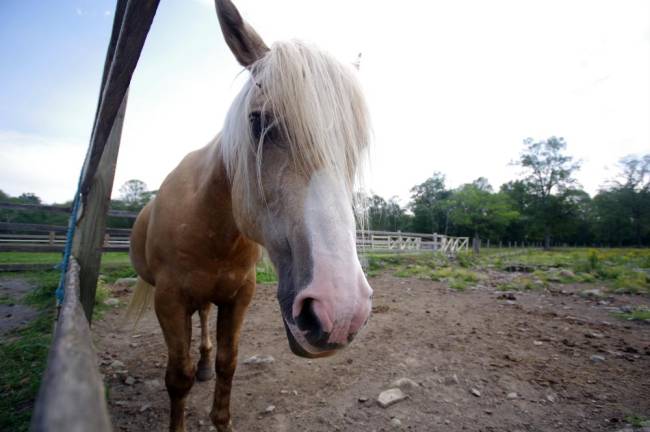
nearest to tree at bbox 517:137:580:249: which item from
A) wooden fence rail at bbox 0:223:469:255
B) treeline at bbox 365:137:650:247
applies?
treeline at bbox 365:137:650:247

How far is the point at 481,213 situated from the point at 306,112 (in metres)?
56.2

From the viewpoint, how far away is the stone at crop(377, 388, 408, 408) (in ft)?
7.98

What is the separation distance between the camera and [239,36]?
1.56 m

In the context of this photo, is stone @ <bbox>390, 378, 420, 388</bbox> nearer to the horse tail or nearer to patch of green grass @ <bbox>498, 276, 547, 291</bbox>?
the horse tail

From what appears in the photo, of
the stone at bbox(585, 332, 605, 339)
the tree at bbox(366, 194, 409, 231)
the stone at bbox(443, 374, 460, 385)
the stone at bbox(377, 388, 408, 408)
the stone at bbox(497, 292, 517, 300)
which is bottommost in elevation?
the stone at bbox(377, 388, 408, 408)

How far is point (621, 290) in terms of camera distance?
639 cm

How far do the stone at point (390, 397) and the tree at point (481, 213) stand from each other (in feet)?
168

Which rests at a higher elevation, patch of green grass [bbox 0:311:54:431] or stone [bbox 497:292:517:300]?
stone [bbox 497:292:517:300]

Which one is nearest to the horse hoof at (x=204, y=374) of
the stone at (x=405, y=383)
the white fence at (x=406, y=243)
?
the stone at (x=405, y=383)

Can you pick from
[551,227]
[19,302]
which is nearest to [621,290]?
[19,302]

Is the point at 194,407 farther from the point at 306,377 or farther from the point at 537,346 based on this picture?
the point at 537,346

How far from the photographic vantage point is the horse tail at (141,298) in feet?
10.9

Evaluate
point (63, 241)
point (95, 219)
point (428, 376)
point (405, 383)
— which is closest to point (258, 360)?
point (405, 383)

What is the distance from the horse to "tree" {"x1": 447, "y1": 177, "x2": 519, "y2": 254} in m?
52.1
